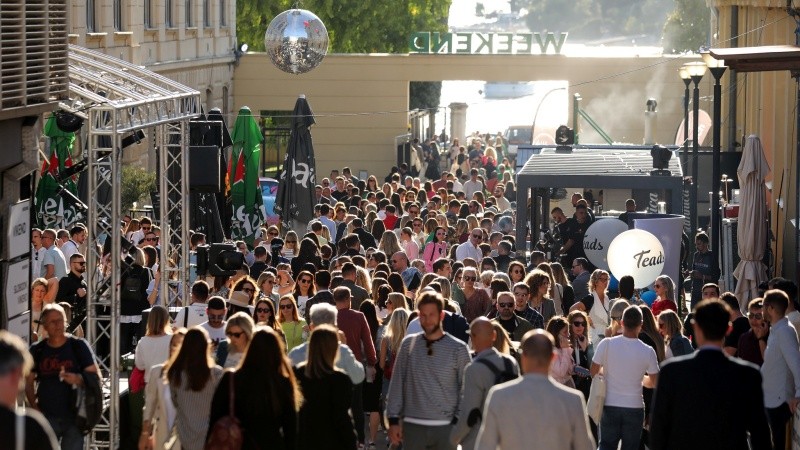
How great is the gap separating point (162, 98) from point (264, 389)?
23.7 feet

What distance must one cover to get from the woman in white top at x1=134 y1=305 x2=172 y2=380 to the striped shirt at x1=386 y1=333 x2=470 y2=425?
2.03 meters

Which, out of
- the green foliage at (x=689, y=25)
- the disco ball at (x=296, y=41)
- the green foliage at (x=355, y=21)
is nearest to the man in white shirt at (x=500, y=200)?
the disco ball at (x=296, y=41)

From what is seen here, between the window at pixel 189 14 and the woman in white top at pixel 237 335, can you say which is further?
the window at pixel 189 14

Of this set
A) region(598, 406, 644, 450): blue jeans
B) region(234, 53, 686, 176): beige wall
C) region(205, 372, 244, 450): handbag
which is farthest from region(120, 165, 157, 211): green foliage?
region(205, 372, 244, 450): handbag

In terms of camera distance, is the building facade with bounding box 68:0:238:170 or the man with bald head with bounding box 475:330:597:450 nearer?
the man with bald head with bounding box 475:330:597:450

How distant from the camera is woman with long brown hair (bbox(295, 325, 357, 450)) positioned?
1003 cm

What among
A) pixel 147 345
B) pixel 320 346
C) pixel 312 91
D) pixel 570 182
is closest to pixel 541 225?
pixel 570 182

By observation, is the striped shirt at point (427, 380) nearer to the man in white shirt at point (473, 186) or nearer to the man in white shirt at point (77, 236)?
the man in white shirt at point (77, 236)

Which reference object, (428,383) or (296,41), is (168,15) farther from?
(428,383)

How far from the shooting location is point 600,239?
20797 mm

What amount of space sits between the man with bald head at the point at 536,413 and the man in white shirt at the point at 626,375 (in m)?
3.35

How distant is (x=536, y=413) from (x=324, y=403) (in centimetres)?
187

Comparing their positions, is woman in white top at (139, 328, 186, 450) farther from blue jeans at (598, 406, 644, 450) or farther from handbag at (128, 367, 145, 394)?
blue jeans at (598, 406, 644, 450)

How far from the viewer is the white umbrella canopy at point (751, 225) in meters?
19.7
